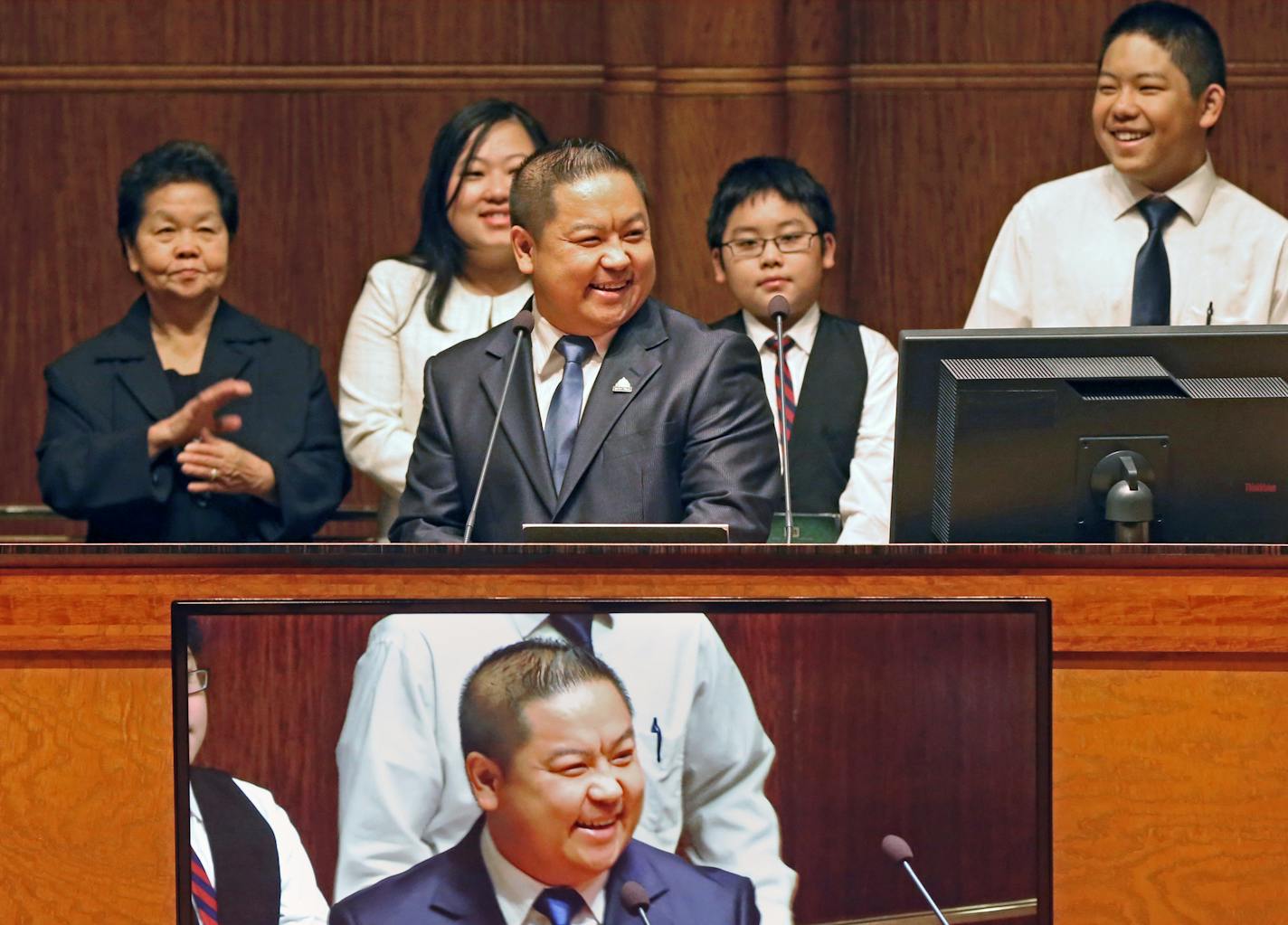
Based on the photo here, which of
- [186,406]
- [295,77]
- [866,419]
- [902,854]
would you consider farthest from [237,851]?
[295,77]

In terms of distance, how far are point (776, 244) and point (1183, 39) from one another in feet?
2.84

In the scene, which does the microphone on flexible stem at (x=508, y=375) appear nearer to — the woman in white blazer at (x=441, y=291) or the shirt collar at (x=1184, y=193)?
the woman in white blazer at (x=441, y=291)

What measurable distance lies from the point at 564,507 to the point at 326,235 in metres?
2.09

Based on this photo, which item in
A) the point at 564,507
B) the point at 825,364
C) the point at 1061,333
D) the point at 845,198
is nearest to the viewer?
the point at 1061,333

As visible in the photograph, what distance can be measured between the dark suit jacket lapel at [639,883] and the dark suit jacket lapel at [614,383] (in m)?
0.72

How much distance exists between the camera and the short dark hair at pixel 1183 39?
11.9ft

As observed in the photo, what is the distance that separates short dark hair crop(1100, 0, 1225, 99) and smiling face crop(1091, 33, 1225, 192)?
0.04ft

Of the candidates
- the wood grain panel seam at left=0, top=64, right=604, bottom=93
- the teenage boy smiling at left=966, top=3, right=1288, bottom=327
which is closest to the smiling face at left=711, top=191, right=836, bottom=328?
the teenage boy smiling at left=966, top=3, right=1288, bottom=327

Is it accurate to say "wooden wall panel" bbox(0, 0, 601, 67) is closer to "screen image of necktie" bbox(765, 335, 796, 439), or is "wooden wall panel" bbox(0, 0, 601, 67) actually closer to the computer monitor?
"screen image of necktie" bbox(765, 335, 796, 439)

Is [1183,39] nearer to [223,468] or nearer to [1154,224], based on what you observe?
[1154,224]

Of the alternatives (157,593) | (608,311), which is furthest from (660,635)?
(608,311)

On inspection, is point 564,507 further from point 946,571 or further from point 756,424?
point 946,571

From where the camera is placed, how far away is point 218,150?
4.61 m

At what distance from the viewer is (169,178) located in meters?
3.58
